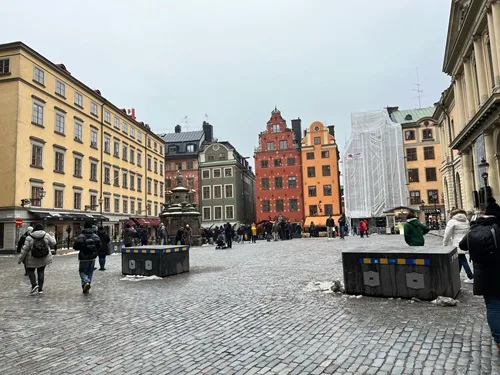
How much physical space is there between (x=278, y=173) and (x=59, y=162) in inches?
1356

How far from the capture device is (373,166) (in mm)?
56219

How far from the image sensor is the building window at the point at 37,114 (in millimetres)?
34312

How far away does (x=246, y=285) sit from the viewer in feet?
35.3

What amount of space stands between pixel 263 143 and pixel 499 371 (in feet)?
200

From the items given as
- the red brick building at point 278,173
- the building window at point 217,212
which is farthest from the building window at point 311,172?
the building window at point 217,212

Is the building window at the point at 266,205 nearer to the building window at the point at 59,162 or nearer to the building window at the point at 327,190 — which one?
the building window at the point at 327,190

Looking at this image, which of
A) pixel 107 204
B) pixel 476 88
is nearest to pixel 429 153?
pixel 476 88

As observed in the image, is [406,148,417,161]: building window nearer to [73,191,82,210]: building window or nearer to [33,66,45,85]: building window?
[73,191,82,210]: building window

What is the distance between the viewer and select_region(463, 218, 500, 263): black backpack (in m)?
4.82

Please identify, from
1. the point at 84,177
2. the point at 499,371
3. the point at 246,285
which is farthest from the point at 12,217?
the point at 499,371

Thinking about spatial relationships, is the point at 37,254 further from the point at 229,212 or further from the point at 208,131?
the point at 208,131

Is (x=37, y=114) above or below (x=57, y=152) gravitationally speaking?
above

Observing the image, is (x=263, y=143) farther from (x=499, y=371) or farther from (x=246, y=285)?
(x=499, y=371)

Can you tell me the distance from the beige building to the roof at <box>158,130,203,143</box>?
1801 inches
